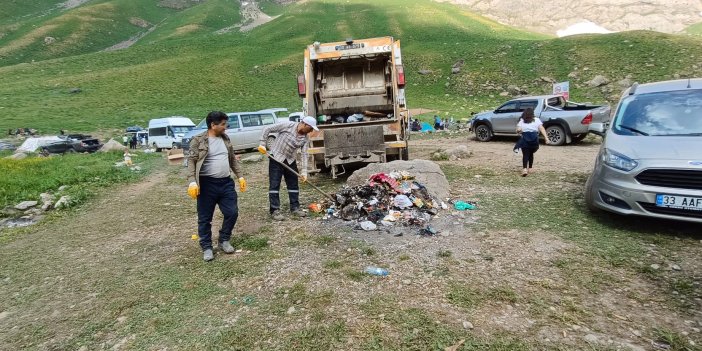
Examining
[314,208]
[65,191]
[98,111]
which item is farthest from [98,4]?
[314,208]

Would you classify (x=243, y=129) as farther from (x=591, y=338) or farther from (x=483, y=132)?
(x=591, y=338)

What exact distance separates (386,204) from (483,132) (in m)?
10.4

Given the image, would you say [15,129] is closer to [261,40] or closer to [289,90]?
[289,90]

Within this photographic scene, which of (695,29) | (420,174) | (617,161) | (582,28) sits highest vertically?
(582,28)

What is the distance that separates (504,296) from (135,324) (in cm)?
313

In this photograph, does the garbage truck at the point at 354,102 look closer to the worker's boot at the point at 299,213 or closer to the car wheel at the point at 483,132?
the worker's boot at the point at 299,213

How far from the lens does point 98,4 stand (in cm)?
7194

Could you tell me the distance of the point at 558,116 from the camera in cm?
1242

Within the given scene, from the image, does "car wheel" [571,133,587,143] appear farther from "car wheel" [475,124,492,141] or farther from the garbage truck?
the garbage truck

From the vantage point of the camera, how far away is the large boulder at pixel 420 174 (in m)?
6.46

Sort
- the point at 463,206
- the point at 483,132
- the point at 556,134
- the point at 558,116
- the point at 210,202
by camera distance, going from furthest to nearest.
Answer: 1. the point at 483,132
2. the point at 556,134
3. the point at 558,116
4. the point at 463,206
5. the point at 210,202

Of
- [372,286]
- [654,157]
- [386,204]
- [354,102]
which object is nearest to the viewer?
[372,286]

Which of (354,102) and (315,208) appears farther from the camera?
(354,102)

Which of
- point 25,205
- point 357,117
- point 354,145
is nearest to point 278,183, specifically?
point 354,145
